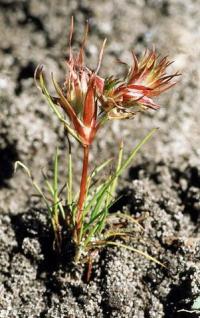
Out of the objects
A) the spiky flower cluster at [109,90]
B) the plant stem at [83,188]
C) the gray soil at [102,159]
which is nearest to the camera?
the spiky flower cluster at [109,90]

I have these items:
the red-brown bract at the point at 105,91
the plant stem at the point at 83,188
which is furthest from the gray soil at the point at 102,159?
the red-brown bract at the point at 105,91

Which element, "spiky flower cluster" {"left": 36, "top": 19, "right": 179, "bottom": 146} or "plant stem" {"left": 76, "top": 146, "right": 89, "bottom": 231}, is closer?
"spiky flower cluster" {"left": 36, "top": 19, "right": 179, "bottom": 146}

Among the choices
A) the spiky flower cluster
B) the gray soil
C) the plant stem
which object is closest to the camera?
the spiky flower cluster

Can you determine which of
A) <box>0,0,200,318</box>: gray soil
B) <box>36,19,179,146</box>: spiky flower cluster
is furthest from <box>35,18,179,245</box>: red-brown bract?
<box>0,0,200,318</box>: gray soil

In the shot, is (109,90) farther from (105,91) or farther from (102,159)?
(102,159)

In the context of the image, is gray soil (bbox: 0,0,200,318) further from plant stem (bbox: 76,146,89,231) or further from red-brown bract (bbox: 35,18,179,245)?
red-brown bract (bbox: 35,18,179,245)

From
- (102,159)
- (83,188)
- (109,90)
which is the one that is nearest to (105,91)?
(109,90)

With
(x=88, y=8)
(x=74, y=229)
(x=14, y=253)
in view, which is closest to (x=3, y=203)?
(x=14, y=253)

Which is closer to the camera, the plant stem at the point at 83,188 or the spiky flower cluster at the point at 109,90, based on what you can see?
the spiky flower cluster at the point at 109,90

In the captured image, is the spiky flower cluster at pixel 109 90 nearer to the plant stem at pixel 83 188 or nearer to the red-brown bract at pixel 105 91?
the red-brown bract at pixel 105 91
